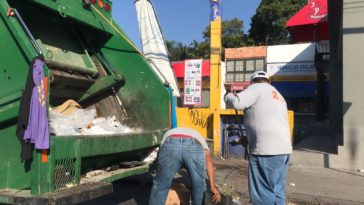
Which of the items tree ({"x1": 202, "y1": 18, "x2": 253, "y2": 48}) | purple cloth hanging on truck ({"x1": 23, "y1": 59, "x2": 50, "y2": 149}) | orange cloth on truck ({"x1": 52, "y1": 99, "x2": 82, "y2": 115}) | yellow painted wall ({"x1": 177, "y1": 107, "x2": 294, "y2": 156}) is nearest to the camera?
purple cloth hanging on truck ({"x1": 23, "y1": 59, "x2": 50, "y2": 149})

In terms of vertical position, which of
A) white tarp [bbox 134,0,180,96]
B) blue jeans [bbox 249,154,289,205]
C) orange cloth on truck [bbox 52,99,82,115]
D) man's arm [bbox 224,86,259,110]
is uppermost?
white tarp [bbox 134,0,180,96]

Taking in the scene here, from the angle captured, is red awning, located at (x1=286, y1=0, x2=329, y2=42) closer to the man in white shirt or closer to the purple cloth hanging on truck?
the man in white shirt

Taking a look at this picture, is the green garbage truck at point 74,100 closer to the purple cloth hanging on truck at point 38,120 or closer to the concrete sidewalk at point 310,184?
the purple cloth hanging on truck at point 38,120

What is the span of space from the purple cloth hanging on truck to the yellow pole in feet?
22.7

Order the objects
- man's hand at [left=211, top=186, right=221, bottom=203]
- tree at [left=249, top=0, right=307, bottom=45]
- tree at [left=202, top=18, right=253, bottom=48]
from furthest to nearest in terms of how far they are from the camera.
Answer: tree at [left=202, top=18, right=253, bottom=48] → tree at [left=249, top=0, right=307, bottom=45] → man's hand at [left=211, top=186, right=221, bottom=203]

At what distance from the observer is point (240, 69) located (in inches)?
1195

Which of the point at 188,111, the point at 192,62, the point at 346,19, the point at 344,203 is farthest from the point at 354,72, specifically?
the point at 192,62

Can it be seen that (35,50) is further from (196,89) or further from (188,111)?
(196,89)

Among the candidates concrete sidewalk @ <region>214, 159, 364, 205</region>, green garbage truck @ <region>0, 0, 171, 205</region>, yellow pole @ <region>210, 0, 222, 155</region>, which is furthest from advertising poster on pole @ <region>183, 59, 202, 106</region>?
green garbage truck @ <region>0, 0, 171, 205</region>

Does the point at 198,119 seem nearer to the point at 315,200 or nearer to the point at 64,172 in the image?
the point at 315,200

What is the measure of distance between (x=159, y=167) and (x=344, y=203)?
9.73 feet

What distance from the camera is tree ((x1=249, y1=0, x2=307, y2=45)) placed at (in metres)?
41.6

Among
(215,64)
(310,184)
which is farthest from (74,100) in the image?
(215,64)

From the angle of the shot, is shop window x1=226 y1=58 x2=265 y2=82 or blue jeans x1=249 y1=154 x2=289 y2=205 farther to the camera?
shop window x1=226 y1=58 x2=265 y2=82
